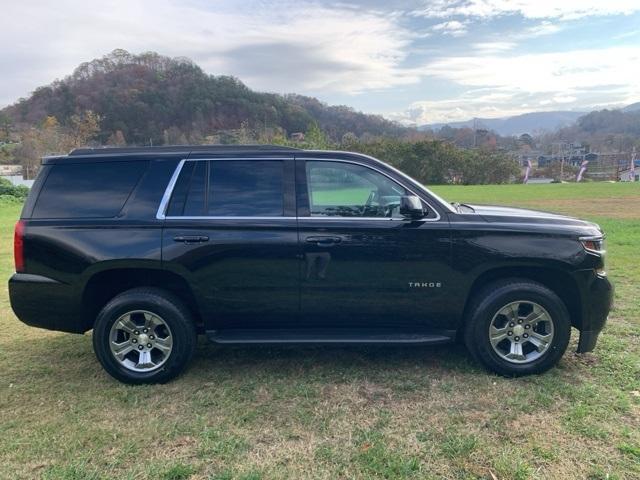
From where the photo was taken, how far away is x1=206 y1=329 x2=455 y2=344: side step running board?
13.1ft

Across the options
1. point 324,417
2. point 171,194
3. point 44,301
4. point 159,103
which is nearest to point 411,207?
point 324,417

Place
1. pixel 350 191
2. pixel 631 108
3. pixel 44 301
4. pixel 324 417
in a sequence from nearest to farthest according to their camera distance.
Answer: pixel 324 417 → pixel 44 301 → pixel 350 191 → pixel 631 108

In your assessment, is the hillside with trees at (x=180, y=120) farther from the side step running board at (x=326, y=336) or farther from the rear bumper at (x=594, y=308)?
the rear bumper at (x=594, y=308)

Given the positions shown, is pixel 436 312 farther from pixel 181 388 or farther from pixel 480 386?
pixel 181 388

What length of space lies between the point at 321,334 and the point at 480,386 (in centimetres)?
132

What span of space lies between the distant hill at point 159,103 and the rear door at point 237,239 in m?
42.5

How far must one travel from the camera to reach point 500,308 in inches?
157

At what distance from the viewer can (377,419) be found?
3.42 metres

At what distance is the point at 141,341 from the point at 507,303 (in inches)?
119

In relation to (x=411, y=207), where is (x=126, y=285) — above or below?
below

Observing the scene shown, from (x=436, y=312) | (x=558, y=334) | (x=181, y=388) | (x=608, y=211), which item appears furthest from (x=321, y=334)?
(x=608, y=211)

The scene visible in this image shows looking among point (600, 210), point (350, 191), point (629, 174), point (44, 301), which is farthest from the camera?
point (629, 174)

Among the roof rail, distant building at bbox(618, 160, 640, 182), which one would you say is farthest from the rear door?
distant building at bbox(618, 160, 640, 182)

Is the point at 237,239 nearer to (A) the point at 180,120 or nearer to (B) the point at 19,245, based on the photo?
(B) the point at 19,245
